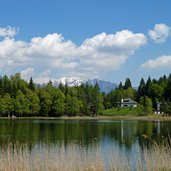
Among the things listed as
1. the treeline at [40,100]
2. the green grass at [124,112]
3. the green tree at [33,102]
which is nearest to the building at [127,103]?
the green grass at [124,112]

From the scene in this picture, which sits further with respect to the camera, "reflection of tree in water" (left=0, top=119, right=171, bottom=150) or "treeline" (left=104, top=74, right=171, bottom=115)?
"treeline" (left=104, top=74, right=171, bottom=115)

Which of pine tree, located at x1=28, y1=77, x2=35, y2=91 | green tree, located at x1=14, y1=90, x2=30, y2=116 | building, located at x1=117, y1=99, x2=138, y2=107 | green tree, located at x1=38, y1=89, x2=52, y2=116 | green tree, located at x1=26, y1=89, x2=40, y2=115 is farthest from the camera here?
building, located at x1=117, y1=99, x2=138, y2=107

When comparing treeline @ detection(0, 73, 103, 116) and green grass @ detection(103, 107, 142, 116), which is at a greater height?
treeline @ detection(0, 73, 103, 116)

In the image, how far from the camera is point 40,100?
137 meters

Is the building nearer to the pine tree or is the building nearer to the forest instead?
the forest

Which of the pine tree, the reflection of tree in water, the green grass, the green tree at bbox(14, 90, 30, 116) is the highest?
the pine tree

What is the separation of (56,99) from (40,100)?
572cm

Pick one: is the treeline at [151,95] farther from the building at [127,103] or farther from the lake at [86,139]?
the lake at [86,139]

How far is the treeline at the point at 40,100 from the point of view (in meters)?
133

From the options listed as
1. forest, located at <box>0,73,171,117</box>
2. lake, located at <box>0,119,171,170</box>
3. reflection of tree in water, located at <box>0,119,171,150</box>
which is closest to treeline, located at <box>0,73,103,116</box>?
forest, located at <box>0,73,171,117</box>

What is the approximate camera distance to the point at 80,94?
491 feet

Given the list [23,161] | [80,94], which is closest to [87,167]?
[23,161]

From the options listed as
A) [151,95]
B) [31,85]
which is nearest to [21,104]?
[31,85]

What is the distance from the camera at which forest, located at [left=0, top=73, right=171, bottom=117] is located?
436 feet
